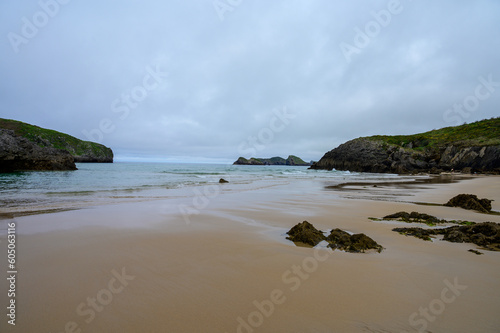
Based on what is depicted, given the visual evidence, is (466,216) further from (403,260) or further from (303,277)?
(303,277)

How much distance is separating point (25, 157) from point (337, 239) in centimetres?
4712

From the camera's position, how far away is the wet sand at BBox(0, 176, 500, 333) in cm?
261

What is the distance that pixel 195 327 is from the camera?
99.2 inches

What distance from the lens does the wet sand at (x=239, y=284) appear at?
2.61 m

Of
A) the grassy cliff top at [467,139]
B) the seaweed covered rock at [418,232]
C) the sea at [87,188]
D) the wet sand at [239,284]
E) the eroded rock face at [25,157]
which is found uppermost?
the grassy cliff top at [467,139]

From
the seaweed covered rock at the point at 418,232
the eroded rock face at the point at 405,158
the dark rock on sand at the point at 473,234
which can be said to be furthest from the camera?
the eroded rock face at the point at 405,158

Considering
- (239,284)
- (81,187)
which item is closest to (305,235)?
(239,284)

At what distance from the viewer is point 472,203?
10.0 metres

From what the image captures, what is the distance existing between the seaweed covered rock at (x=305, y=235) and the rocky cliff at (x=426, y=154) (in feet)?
190

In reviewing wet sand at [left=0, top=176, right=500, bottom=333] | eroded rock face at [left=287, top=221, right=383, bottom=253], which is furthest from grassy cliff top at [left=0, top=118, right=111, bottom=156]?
eroded rock face at [left=287, top=221, right=383, bottom=253]

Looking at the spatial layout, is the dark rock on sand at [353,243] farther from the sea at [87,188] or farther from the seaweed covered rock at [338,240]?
the sea at [87,188]

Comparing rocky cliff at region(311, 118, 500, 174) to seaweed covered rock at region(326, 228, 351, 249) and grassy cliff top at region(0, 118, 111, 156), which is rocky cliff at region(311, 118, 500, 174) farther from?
grassy cliff top at region(0, 118, 111, 156)

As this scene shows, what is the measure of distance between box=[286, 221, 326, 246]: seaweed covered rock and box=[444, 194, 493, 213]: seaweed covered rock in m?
8.40

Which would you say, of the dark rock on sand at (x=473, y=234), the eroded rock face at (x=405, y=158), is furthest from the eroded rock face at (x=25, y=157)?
the eroded rock face at (x=405, y=158)
